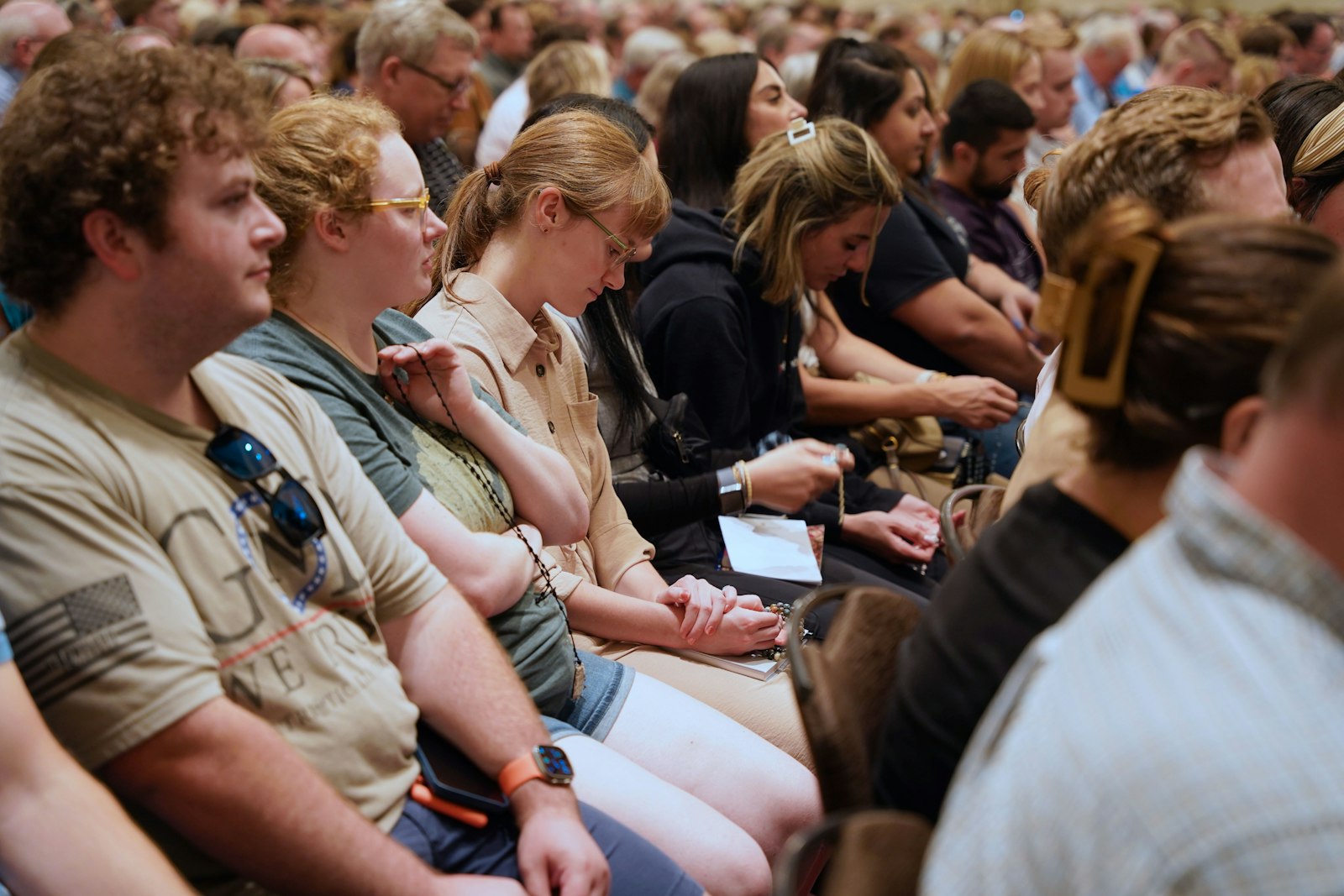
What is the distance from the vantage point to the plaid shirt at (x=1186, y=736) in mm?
769

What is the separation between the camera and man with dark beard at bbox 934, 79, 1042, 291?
4.16 metres

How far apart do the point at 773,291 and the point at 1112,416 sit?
1.83 m

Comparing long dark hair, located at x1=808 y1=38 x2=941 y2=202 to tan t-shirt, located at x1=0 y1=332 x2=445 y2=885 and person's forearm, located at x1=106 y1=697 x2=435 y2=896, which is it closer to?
tan t-shirt, located at x1=0 y1=332 x2=445 y2=885

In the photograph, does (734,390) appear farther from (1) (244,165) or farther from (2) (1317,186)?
(1) (244,165)

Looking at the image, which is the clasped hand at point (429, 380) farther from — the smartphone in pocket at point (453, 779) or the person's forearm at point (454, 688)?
the smartphone in pocket at point (453, 779)

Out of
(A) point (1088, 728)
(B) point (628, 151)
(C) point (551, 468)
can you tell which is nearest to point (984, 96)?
(B) point (628, 151)

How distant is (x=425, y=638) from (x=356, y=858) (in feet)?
1.12

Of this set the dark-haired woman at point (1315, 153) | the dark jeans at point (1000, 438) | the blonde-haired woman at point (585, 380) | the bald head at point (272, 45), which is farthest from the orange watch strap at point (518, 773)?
the bald head at point (272, 45)

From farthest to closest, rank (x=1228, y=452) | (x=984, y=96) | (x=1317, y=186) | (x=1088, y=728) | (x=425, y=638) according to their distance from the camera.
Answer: (x=984, y=96) < (x=1317, y=186) < (x=425, y=638) < (x=1228, y=452) < (x=1088, y=728)

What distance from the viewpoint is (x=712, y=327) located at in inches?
108

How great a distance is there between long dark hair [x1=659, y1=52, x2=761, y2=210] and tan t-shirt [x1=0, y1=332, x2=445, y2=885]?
6.85ft

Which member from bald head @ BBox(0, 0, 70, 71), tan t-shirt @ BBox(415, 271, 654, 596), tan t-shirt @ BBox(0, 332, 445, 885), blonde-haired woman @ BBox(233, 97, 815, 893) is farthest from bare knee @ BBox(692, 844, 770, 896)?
bald head @ BBox(0, 0, 70, 71)

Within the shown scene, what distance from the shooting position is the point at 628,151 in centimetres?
229

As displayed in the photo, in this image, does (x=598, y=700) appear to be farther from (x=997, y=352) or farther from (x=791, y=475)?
(x=997, y=352)
